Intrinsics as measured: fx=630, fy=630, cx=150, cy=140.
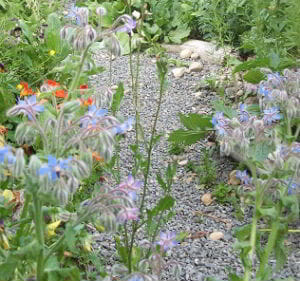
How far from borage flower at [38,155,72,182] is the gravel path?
4.24 feet

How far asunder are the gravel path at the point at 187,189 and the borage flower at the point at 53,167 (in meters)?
1.29

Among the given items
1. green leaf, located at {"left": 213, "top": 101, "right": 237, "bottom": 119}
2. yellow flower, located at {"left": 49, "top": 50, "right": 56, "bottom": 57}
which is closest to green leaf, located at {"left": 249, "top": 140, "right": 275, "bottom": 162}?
green leaf, located at {"left": 213, "top": 101, "right": 237, "bottom": 119}

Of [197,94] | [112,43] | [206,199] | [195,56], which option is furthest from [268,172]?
[195,56]

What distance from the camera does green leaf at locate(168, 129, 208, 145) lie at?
3.56m

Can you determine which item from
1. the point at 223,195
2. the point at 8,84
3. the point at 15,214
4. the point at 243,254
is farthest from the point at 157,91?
the point at 243,254

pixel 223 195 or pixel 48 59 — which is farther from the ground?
pixel 48 59

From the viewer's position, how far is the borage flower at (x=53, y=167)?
4.96ft

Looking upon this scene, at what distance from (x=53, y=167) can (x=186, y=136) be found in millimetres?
2109

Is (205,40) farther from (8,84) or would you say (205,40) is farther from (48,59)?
(8,84)

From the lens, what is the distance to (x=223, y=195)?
3.30m

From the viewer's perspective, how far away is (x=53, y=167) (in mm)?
1536

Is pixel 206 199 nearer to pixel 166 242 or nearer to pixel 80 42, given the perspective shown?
pixel 166 242

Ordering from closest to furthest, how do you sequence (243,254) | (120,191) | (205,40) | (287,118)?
(120,191), (243,254), (287,118), (205,40)

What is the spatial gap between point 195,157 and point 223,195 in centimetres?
50
